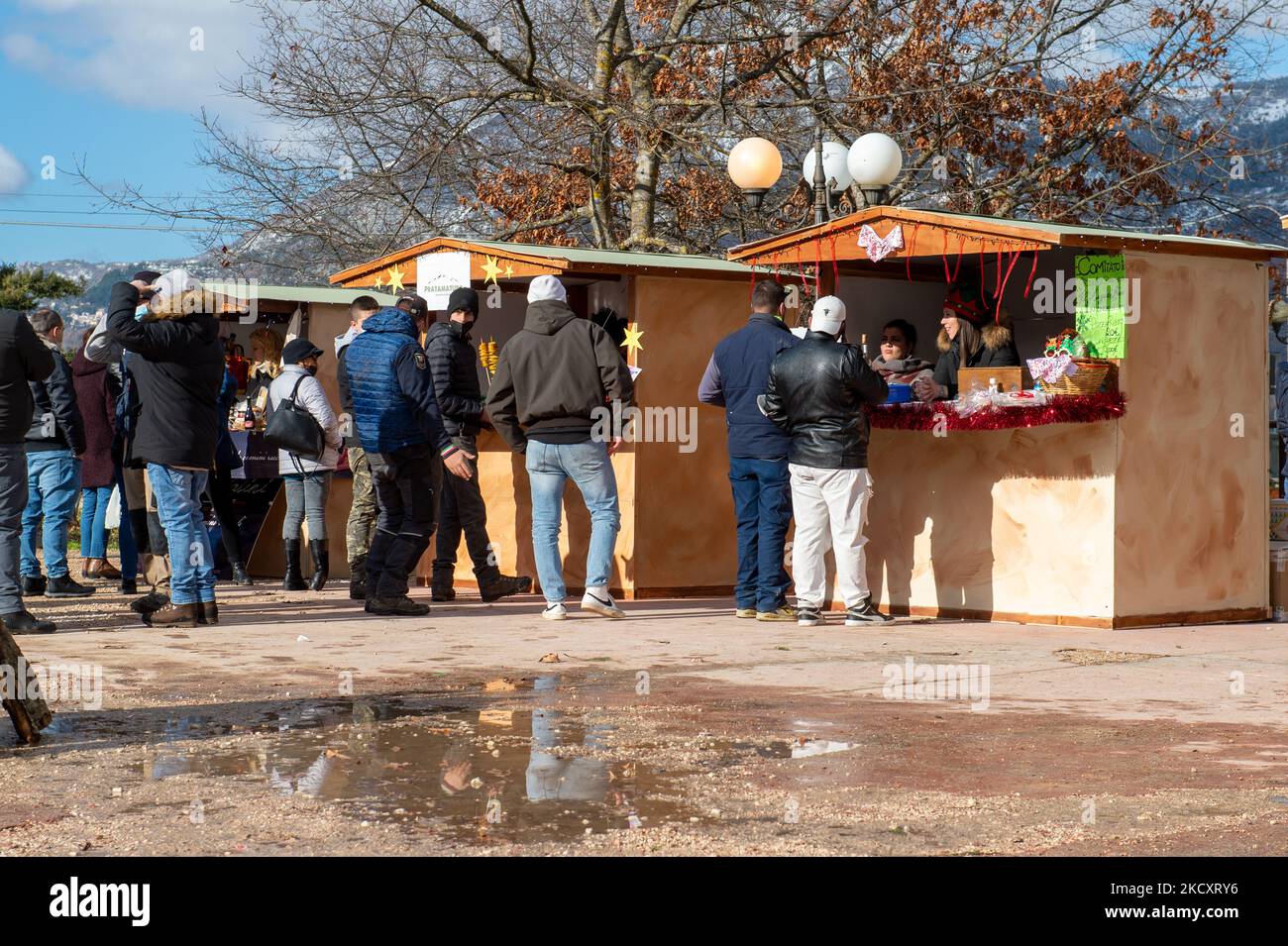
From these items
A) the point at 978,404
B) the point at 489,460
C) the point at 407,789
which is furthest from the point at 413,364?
the point at 407,789

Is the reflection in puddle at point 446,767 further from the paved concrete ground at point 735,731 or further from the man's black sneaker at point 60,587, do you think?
the man's black sneaker at point 60,587

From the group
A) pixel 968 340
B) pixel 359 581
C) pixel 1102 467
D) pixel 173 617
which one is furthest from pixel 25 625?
pixel 1102 467

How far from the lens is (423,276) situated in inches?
539

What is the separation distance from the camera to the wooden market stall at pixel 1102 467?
1074 centimetres

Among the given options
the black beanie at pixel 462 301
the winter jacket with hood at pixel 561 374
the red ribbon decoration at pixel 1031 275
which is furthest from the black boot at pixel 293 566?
the red ribbon decoration at pixel 1031 275

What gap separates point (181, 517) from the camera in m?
9.95

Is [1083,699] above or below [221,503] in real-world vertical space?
below

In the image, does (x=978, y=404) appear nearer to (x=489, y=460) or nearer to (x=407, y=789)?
(x=489, y=460)

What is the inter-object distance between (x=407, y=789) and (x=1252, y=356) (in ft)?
25.4

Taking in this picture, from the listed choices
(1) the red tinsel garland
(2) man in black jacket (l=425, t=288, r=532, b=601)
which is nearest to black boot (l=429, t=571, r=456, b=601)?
(2) man in black jacket (l=425, t=288, r=532, b=601)

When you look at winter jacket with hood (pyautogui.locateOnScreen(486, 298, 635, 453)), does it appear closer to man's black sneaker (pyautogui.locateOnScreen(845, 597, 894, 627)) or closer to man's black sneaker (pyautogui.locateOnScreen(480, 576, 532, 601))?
man's black sneaker (pyautogui.locateOnScreen(480, 576, 532, 601))

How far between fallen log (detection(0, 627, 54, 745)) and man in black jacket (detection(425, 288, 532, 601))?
545cm

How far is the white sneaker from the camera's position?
11.0 meters

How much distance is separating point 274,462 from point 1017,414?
6.62 meters
